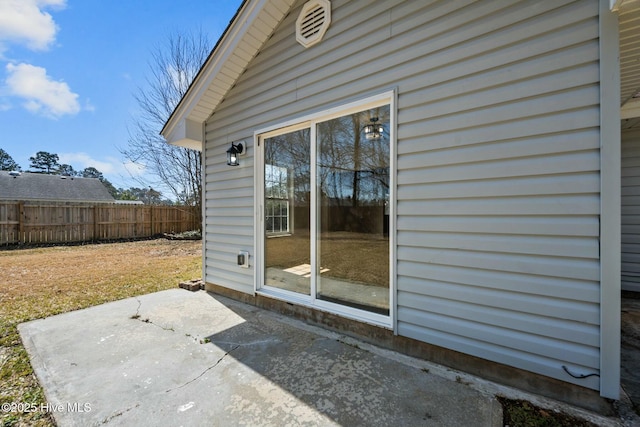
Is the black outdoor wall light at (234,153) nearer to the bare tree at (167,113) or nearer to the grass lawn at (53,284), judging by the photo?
the grass lawn at (53,284)

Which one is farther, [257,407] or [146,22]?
[146,22]

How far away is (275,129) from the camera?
342 centimetres

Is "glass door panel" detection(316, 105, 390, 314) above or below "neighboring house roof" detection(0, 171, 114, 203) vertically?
below

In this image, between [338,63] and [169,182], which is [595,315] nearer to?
[338,63]

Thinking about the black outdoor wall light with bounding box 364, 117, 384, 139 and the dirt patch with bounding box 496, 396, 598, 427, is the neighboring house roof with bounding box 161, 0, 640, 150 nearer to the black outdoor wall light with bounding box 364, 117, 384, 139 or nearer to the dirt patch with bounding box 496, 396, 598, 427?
the black outdoor wall light with bounding box 364, 117, 384, 139

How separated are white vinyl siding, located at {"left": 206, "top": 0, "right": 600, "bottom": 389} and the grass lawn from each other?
2964mm

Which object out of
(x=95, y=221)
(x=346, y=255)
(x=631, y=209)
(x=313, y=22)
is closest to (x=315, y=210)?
(x=346, y=255)

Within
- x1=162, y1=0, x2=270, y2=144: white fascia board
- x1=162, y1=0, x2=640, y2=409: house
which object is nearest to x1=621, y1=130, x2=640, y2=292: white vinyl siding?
x1=162, y1=0, x2=640, y2=409: house

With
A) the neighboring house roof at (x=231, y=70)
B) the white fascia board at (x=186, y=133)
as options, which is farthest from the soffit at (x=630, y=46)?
the white fascia board at (x=186, y=133)

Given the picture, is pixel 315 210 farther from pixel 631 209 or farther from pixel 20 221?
pixel 20 221

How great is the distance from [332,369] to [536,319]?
153cm

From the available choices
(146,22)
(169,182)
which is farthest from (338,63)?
(169,182)

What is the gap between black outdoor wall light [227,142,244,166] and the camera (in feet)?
12.4

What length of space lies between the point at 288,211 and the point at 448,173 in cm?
194
